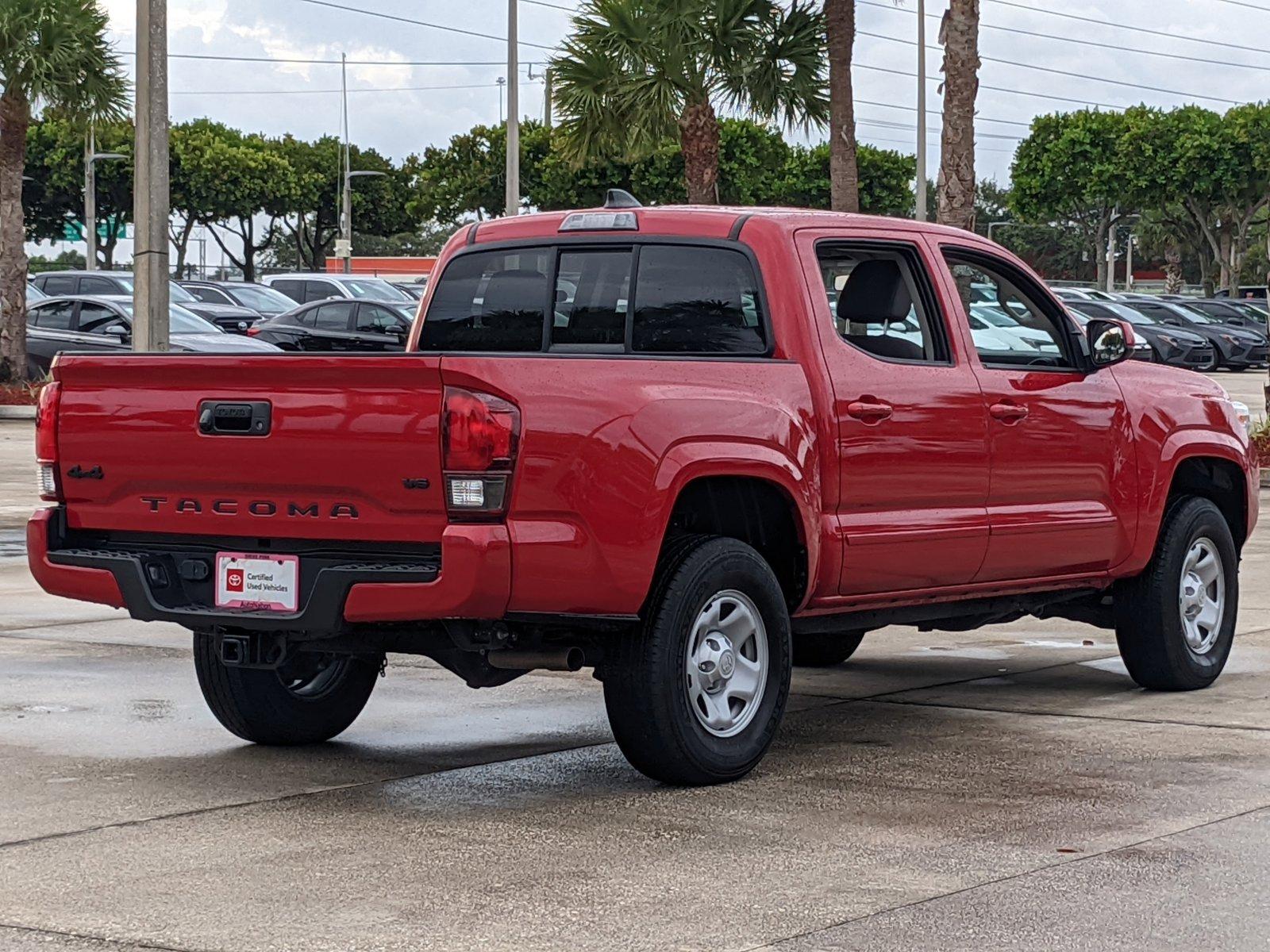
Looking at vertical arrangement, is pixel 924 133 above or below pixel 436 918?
above

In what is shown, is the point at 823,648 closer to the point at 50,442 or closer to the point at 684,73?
the point at 50,442

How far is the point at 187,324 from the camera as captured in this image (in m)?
28.8

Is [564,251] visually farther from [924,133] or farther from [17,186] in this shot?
[924,133]

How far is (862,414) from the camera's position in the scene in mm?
7301

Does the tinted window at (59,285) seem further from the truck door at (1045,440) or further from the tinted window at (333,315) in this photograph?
the truck door at (1045,440)

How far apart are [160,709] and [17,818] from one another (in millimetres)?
2003

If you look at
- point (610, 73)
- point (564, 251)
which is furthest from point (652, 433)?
point (610, 73)

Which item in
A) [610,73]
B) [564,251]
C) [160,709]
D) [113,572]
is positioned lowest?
[160,709]

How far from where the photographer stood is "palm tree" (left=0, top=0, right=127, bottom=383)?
30.7 metres

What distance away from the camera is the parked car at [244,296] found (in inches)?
1441

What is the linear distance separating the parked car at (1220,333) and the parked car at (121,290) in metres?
19.0

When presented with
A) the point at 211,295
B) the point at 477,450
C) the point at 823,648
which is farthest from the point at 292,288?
the point at 477,450

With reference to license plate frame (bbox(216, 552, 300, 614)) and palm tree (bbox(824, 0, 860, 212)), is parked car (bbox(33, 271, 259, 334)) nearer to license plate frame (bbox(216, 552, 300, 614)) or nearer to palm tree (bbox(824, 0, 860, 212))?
palm tree (bbox(824, 0, 860, 212))

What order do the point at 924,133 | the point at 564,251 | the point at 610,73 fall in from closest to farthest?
the point at 564,251, the point at 610,73, the point at 924,133
